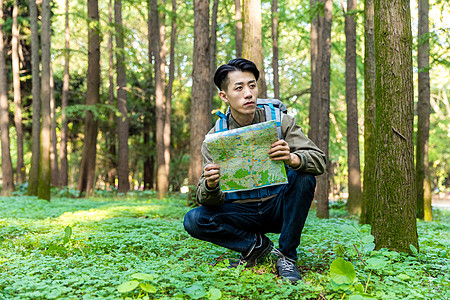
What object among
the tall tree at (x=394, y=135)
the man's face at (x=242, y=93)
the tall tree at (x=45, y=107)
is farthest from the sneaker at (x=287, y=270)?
the tall tree at (x=45, y=107)

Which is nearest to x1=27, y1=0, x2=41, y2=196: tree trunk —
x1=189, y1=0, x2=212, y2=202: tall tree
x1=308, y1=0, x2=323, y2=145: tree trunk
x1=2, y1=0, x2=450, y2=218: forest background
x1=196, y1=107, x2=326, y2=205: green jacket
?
x1=2, y1=0, x2=450, y2=218: forest background

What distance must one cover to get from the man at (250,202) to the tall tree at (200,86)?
5.91 metres

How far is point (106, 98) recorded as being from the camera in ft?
70.5

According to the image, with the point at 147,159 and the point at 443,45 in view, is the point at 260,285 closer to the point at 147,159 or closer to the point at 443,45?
the point at 443,45

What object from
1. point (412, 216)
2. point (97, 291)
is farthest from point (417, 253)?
point (97, 291)

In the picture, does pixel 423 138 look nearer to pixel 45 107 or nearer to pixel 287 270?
pixel 287 270

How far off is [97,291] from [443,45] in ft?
33.6

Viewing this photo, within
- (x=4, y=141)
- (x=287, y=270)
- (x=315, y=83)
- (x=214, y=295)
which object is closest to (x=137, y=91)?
(x=4, y=141)

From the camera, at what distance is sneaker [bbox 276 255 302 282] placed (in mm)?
3136

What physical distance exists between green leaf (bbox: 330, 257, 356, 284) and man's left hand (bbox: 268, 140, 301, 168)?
0.82m

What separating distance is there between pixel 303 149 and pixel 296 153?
156 mm

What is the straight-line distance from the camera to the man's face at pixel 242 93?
11.6 ft

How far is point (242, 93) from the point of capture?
3545 millimetres

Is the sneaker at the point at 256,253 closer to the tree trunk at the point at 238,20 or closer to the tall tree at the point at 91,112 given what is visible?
the tree trunk at the point at 238,20
